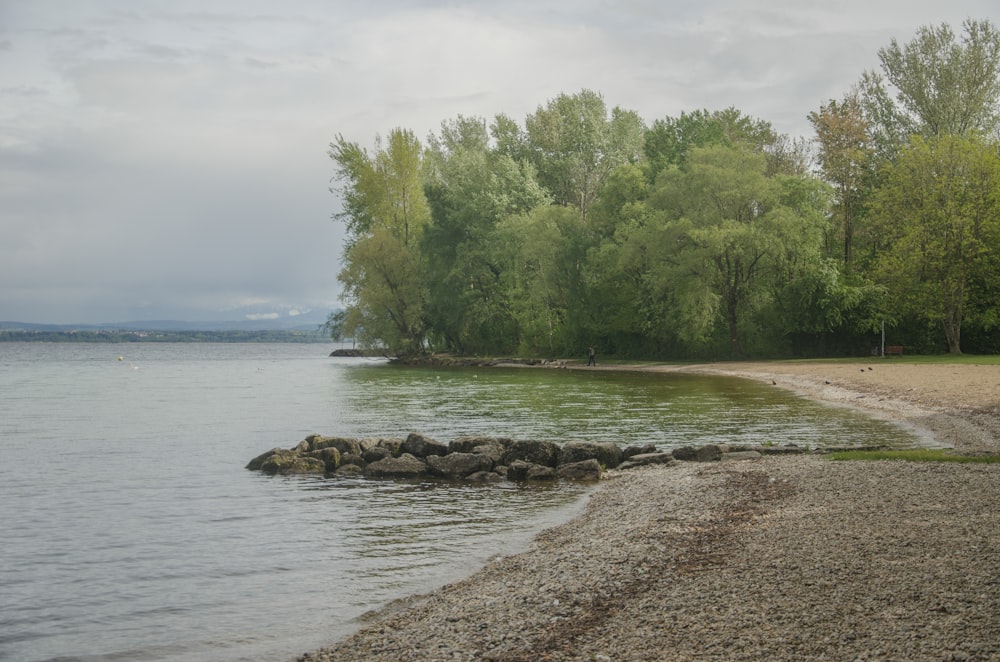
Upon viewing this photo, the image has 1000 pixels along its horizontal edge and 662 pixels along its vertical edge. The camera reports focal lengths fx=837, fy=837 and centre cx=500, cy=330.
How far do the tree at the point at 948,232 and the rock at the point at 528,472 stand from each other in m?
48.4

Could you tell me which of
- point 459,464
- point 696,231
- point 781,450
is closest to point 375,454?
point 459,464

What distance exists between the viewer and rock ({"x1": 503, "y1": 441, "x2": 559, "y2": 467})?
77.8ft

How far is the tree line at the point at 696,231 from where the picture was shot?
203 feet

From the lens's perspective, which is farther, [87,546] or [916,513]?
[87,546]

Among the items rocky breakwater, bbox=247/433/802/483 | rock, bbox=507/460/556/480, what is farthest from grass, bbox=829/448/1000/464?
rock, bbox=507/460/556/480

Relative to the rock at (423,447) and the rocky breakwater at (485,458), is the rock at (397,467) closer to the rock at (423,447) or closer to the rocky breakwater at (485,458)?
the rocky breakwater at (485,458)

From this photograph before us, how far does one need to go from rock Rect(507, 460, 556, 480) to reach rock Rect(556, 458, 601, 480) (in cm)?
25

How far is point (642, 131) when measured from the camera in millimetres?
91938

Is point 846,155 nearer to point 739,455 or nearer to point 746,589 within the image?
point 739,455

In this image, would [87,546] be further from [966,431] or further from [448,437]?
[966,431]

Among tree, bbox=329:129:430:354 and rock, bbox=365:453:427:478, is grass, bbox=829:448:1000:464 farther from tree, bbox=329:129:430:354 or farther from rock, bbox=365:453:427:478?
tree, bbox=329:129:430:354

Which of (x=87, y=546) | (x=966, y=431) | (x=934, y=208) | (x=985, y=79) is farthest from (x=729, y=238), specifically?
(x=87, y=546)

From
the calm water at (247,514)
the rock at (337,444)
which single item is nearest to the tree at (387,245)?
the calm water at (247,514)

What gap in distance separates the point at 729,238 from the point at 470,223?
29343mm
